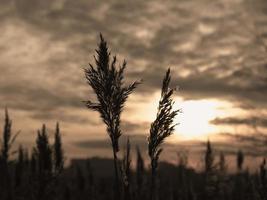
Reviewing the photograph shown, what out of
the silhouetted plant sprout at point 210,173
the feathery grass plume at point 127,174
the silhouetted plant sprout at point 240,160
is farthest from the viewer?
the silhouetted plant sprout at point 240,160

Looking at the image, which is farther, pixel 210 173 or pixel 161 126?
pixel 210 173

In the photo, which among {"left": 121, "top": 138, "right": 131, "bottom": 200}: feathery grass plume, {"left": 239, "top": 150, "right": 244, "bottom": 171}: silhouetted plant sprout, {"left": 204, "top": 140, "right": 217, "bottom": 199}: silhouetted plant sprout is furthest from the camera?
{"left": 239, "top": 150, "right": 244, "bottom": 171}: silhouetted plant sprout

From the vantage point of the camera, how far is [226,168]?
189 ft

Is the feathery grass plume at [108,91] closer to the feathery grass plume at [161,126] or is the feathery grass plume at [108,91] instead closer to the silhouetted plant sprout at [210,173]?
the feathery grass plume at [161,126]

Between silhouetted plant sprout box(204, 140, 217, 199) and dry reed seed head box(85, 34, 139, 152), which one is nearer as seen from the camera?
dry reed seed head box(85, 34, 139, 152)

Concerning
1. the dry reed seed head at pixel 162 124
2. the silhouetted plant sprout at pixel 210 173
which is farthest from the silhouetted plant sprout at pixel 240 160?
the dry reed seed head at pixel 162 124

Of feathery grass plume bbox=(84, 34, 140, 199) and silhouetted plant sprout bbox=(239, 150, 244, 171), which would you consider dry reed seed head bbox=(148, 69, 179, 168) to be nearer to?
feathery grass plume bbox=(84, 34, 140, 199)

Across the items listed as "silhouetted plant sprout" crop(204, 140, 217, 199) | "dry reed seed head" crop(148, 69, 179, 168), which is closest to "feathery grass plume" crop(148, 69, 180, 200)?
"dry reed seed head" crop(148, 69, 179, 168)

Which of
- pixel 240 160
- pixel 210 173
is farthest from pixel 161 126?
pixel 240 160

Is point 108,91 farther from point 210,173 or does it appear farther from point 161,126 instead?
point 210,173

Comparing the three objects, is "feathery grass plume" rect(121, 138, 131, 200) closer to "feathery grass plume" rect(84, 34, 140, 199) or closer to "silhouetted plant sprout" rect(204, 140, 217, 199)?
"feathery grass plume" rect(84, 34, 140, 199)

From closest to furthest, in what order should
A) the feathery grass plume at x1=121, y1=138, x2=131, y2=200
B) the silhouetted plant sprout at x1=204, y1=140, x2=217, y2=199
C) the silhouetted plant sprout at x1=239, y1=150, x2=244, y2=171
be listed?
the feathery grass plume at x1=121, y1=138, x2=131, y2=200 < the silhouetted plant sprout at x1=204, y1=140, x2=217, y2=199 < the silhouetted plant sprout at x1=239, y1=150, x2=244, y2=171

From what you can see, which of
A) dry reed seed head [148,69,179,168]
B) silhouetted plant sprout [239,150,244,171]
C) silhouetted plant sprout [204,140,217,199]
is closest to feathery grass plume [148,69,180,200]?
dry reed seed head [148,69,179,168]

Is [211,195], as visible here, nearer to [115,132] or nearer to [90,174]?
[90,174]
